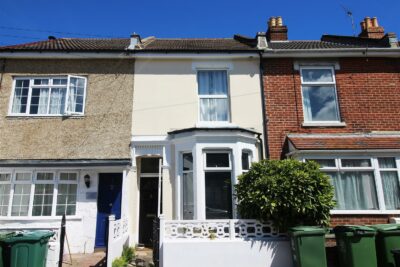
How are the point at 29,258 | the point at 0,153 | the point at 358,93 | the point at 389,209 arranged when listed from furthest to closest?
1. the point at 358,93
2. the point at 0,153
3. the point at 389,209
4. the point at 29,258

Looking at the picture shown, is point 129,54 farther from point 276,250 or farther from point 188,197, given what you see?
point 276,250

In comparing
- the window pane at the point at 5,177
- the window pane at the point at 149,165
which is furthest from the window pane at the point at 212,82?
the window pane at the point at 5,177

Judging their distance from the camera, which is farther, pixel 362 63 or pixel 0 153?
pixel 362 63

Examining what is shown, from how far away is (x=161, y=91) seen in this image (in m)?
11.0

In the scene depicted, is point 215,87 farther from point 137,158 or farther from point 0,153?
point 0,153

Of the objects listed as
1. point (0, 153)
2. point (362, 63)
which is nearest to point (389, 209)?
point (362, 63)

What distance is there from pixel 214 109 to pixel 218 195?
3.14 m

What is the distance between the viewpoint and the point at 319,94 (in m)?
11.0

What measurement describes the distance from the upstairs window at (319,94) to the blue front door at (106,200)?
22.8 feet

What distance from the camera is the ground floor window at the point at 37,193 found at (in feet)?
32.2

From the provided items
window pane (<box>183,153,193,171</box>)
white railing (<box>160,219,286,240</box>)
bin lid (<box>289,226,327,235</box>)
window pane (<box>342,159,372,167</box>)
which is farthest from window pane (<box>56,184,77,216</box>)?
window pane (<box>342,159,372,167</box>)

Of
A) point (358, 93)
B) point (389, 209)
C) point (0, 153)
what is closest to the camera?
point (389, 209)

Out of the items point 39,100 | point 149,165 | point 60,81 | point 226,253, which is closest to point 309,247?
point 226,253

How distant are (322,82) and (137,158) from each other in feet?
23.5
